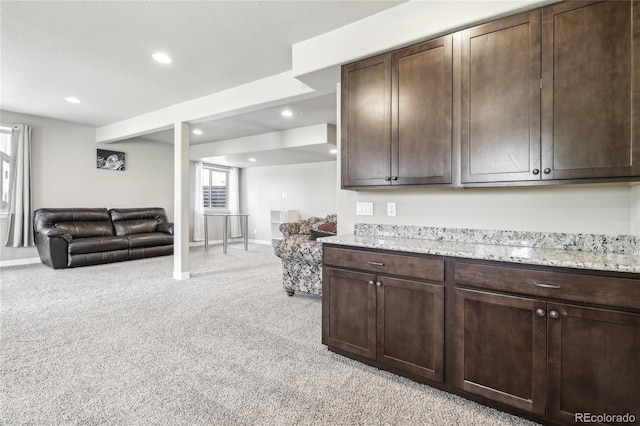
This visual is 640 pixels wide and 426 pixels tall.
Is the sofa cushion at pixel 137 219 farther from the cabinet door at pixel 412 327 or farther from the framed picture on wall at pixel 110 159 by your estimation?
the cabinet door at pixel 412 327

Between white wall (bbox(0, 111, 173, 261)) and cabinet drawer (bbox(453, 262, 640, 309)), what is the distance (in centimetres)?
702

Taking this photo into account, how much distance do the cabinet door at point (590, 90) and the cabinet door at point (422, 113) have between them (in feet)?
1.76

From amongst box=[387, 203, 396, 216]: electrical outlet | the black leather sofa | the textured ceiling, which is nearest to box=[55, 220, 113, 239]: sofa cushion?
the black leather sofa

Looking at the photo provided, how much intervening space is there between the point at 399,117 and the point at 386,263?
3.45ft

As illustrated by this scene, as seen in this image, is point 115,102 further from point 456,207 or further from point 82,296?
point 456,207

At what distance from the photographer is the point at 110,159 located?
6551 millimetres

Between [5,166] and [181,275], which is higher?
[5,166]

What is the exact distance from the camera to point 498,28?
A: 1916 millimetres

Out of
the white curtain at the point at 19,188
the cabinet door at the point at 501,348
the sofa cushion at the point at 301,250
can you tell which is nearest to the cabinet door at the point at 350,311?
the cabinet door at the point at 501,348

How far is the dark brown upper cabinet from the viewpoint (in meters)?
2.10

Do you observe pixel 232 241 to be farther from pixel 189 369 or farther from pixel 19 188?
pixel 189 369

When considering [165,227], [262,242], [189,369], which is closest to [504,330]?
[189,369]

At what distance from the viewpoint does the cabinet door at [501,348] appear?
A: 5.09 feet

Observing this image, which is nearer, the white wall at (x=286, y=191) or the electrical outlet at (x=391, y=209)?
the electrical outlet at (x=391, y=209)
